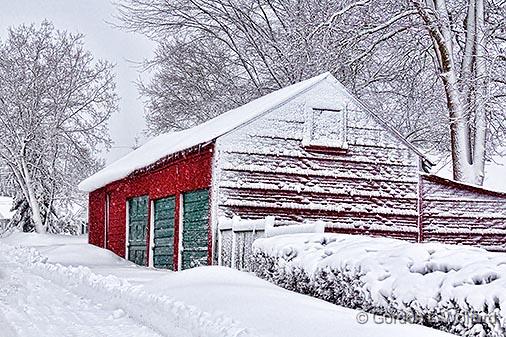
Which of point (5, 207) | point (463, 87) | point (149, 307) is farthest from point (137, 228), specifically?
point (5, 207)

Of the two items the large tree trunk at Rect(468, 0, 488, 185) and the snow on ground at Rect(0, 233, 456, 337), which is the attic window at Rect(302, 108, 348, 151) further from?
the snow on ground at Rect(0, 233, 456, 337)

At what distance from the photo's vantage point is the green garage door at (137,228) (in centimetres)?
2180

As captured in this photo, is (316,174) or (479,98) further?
(479,98)

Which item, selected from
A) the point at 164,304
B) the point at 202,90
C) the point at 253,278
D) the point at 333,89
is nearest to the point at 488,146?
the point at 333,89

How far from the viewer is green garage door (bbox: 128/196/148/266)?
21797mm

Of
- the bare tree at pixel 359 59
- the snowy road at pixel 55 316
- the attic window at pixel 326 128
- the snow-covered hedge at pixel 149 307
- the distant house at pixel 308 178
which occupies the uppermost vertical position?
the bare tree at pixel 359 59

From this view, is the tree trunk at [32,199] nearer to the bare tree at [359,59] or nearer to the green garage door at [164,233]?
the bare tree at [359,59]

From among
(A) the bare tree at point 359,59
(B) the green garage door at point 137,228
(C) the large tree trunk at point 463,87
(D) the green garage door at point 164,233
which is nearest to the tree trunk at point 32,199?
(A) the bare tree at point 359,59

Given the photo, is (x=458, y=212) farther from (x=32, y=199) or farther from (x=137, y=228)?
(x=32, y=199)

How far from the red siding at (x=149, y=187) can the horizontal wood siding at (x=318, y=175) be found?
2.59 ft

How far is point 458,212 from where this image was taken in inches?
745

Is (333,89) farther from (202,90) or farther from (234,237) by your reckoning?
(202,90)

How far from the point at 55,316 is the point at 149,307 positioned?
1.24 metres

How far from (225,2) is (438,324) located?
77.7 feet
